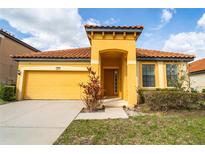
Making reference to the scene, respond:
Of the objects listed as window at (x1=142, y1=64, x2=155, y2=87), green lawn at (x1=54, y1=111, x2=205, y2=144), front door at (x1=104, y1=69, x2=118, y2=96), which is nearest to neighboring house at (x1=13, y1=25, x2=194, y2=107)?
window at (x1=142, y1=64, x2=155, y2=87)

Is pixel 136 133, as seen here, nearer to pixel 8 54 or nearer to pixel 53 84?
pixel 53 84

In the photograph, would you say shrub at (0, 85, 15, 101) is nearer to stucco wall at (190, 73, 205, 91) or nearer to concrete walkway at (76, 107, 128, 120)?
concrete walkway at (76, 107, 128, 120)

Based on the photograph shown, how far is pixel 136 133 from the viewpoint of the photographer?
432 cm

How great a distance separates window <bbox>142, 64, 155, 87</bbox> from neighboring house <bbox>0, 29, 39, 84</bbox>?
13.0 meters

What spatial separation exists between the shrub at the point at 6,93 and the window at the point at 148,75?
10764 millimetres

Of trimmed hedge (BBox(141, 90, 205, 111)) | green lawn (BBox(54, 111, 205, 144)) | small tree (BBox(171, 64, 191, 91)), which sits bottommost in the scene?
green lawn (BBox(54, 111, 205, 144))

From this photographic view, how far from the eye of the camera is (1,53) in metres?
12.8

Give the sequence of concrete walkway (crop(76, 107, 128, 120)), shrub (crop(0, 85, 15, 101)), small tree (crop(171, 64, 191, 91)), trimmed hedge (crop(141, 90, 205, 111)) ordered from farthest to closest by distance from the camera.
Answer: shrub (crop(0, 85, 15, 101)), small tree (crop(171, 64, 191, 91)), trimmed hedge (crop(141, 90, 205, 111)), concrete walkway (crop(76, 107, 128, 120))

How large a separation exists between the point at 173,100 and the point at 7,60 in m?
14.9

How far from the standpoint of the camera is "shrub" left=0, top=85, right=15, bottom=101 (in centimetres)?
1045

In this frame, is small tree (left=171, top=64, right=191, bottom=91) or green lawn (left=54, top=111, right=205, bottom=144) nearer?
green lawn (left=54, top=111, right=205, bottom=144)

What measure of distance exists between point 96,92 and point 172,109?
4460mm
